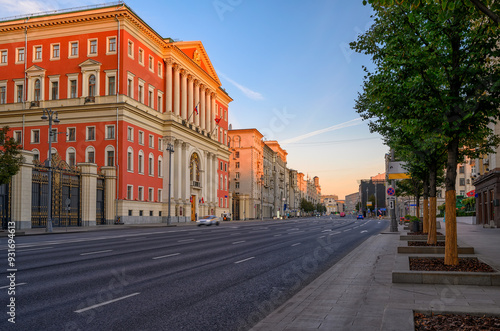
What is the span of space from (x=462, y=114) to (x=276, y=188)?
13432 cm

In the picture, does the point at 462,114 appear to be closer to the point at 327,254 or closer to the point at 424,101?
the point at 424,101

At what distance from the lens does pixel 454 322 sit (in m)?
6.21

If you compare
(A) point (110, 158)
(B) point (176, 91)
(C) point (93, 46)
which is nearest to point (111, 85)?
(C) point (93, 46)

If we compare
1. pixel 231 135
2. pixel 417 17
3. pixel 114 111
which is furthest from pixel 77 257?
pixel 231 135

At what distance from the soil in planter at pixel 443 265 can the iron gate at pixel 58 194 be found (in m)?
28.3

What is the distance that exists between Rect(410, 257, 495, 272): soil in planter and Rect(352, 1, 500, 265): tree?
0.32 metres

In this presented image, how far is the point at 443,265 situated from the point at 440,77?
16.3 ft

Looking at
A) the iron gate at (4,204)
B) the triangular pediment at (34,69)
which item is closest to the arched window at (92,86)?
the triangular pediment at (34,69)

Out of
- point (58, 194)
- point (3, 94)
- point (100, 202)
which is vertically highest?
point (3, 94)

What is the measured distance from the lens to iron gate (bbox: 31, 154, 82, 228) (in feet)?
119

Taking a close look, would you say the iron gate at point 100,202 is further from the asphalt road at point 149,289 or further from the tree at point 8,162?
the asphalt road at point 149,289

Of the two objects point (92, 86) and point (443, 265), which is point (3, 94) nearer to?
point (92, 86)

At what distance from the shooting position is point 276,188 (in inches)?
5694

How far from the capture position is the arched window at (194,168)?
69.9 meters
